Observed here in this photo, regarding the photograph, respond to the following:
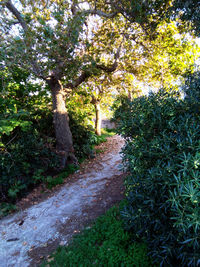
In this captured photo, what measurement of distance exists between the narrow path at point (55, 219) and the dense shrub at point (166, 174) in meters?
1.75

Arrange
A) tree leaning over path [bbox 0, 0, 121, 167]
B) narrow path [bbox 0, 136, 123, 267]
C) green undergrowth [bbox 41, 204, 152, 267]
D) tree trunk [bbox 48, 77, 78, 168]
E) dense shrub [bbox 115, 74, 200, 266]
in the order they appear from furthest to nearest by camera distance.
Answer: tree trunk [bbox 48, 77, 78, 168], tree leaning over path [bbox 0, 0, 121, 167], narrow path [bbox 0, 136, 123, 267], green undergrowth [bbox 41, 204, 152, 267], dense shrub [bbox 115, 74, 200, 266]

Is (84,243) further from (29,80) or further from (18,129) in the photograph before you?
(29,80)

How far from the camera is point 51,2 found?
6.77 meters

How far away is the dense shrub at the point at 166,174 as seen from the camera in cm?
200

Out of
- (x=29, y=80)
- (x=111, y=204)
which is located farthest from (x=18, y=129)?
(x=111, y=204)

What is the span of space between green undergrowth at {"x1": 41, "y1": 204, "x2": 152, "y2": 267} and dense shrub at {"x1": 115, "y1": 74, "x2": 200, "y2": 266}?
0.22 m

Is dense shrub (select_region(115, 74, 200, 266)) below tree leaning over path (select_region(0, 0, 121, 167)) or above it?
below

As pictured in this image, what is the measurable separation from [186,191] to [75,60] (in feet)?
19.9

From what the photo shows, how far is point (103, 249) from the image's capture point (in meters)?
3.09

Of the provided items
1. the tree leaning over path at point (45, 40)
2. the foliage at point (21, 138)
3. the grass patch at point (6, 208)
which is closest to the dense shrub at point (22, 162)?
the foliage at point (21, 138)

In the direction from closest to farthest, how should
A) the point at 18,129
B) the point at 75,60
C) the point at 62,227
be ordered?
1. the point at 62,227
2. the point at 75,60
3. the point at 18,129

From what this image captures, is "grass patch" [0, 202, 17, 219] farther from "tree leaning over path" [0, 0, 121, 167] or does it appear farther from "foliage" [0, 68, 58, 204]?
"tree leaning over path" [0, 0, 121, 167]

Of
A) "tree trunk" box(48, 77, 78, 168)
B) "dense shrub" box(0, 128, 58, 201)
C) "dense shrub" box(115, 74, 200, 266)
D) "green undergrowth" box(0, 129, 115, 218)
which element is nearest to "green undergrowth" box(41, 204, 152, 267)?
"dense shrub" box(115, 74, 200, 266)

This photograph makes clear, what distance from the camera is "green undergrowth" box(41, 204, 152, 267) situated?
282 centimetres
